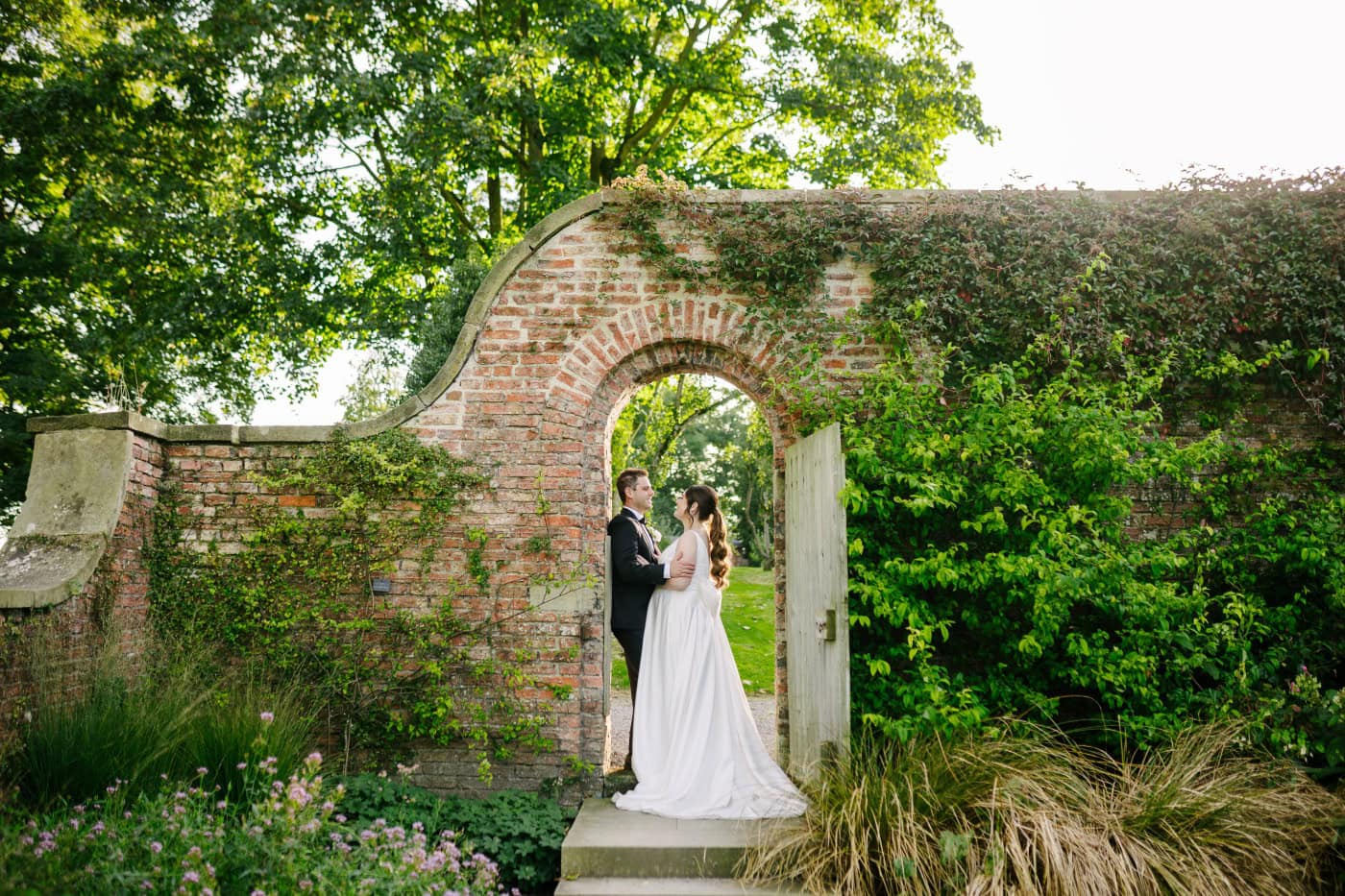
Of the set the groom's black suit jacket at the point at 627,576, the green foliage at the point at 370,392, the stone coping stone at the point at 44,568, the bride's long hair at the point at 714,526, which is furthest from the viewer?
the green foliage at the point at 370,392

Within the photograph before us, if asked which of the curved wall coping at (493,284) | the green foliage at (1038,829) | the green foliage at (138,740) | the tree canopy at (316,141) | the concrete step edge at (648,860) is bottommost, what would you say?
the concrete step edge at (648,860)

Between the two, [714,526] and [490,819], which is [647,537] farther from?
[490,819]

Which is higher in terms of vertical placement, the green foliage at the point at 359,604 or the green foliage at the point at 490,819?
the green foliage at the point at 359,604

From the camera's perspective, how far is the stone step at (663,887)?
4105mm

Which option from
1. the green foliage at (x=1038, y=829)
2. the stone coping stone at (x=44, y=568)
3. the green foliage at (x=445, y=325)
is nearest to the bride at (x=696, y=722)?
the green foliage at (x=1038, y=829)

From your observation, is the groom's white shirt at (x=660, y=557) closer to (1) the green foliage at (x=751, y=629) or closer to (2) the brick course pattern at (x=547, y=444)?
(2) the brick course pattern at (x=547, y=444)

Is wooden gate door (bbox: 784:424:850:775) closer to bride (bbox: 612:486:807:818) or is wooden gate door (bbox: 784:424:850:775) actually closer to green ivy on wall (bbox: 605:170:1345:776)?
green ivy on wall (bbox: 605:170:1345:776)

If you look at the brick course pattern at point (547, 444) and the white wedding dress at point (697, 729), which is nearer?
the white wedding dress at point (697, 729)

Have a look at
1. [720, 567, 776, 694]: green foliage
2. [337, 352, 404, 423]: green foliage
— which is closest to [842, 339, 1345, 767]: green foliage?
[720, 567, 776, 694]: green foliage

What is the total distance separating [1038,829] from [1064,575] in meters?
1.42

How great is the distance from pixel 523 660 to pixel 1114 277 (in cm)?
481

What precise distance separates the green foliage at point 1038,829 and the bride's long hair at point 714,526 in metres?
1.97

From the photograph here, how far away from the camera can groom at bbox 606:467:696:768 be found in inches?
222

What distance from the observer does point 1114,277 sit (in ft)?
18.9
